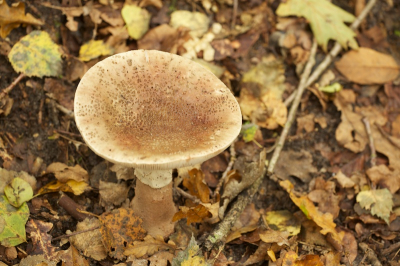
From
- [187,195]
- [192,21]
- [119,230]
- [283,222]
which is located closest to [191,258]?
[119,230]

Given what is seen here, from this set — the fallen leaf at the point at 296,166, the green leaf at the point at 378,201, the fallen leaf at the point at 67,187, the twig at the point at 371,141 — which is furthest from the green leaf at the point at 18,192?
the twig at the point at 371,141

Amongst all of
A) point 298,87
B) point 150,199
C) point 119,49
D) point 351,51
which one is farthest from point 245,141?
point 351,51

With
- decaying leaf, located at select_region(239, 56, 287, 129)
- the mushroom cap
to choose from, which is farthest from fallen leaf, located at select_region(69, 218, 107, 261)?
decaying leaf, located at select_region(239, 56, 287, 129)

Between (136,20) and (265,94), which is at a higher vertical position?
(136,20)

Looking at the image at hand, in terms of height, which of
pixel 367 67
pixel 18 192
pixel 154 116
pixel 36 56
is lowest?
pixel 18 192

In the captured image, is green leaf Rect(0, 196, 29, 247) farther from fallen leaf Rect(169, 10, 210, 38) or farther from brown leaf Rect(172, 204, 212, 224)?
fallen leaf Rect(169, 10, 210, 38)

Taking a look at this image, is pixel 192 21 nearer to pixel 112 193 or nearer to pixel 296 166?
pixel 296 166

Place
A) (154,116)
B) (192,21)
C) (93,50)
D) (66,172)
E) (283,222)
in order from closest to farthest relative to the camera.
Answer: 1. (154,116)
2. (66,172)
3. (283,222)
4. (93,50)
5. (192,21)

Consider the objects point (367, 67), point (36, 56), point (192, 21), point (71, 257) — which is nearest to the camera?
point (71, 257)
